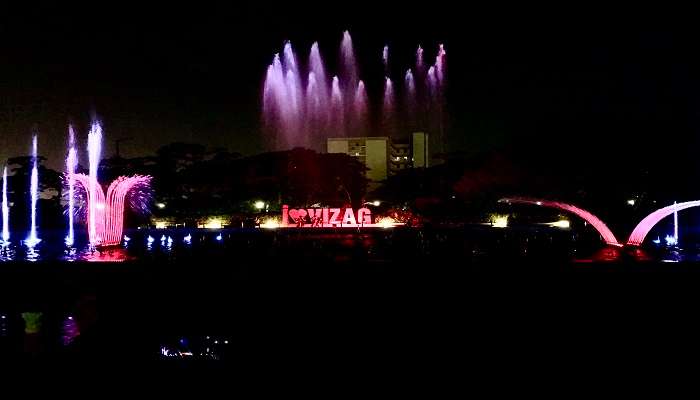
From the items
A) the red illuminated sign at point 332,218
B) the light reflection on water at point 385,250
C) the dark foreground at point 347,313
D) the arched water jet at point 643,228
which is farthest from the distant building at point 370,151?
the dark foreground at point 347,313

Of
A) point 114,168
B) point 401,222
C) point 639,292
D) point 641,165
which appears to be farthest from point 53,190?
point 639,292

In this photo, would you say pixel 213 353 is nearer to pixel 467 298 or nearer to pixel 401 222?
pixel 467 298

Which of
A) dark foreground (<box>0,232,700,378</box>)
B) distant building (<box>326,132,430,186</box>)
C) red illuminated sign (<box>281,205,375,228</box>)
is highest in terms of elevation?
distant building (<box>326,132,430,186</box>)

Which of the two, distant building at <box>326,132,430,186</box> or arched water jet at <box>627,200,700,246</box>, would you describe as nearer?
arched water jet at <box>627,200,700,246</box>

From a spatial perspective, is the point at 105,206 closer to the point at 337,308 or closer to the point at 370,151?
the point at 337,308

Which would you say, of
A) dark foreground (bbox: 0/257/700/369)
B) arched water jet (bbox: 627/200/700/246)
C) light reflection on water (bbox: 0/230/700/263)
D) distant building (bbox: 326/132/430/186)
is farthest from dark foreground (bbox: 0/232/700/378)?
distant building (bbox: 326/132/430/186)

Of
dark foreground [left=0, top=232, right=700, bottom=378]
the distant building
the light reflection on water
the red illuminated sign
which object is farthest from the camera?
the distant building

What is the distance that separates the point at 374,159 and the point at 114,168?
1940 inches

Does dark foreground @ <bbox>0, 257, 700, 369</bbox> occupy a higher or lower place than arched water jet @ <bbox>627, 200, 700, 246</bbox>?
lower

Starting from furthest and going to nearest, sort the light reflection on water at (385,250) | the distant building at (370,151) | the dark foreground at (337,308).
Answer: the distant building at (370,151) < the light reflection on water at (385,250) < the dark foreground at (337,308)

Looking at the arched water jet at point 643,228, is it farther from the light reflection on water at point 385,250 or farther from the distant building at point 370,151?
the distant building at point 370,151

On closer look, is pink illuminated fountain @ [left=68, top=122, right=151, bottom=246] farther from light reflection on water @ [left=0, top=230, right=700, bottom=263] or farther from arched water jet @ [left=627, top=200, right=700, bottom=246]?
arched water jet @ [left=627, top=200, right=700, bottom=246]

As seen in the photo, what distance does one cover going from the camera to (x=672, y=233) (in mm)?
25781

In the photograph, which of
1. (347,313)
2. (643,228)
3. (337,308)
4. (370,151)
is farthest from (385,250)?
(370,151)
